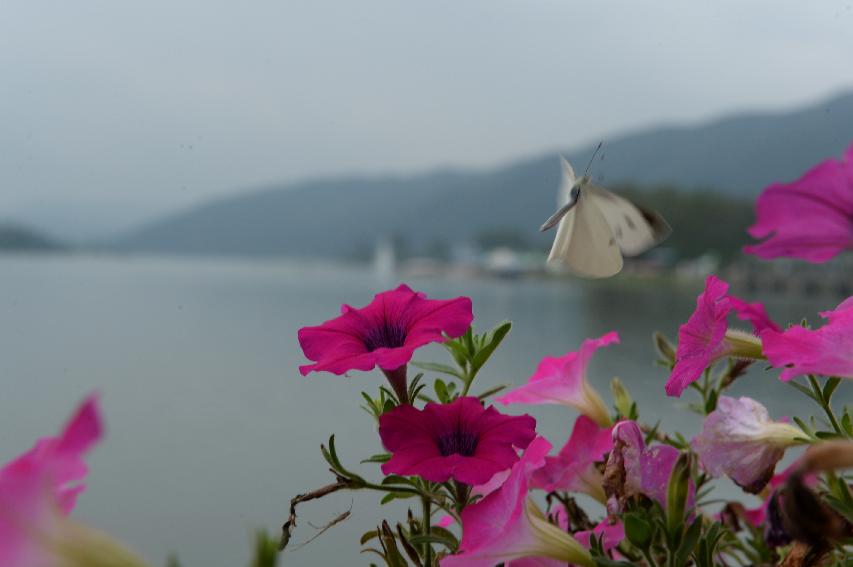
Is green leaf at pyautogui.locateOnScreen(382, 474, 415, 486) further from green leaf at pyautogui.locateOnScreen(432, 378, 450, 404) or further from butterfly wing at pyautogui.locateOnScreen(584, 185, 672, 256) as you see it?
butterfly wing at pyautogui.locateOnScreen(584, 185, 672, 256)

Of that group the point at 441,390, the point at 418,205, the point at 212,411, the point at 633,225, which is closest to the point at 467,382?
the point at 441,390

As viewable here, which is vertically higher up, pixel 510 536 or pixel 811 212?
pixel 811 212

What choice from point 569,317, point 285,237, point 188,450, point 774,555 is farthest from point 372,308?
point 285,237

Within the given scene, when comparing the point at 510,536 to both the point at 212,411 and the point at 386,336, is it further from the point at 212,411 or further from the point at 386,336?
the point at 212,411

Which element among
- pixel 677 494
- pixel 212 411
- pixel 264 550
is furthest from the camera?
pixel 212 411

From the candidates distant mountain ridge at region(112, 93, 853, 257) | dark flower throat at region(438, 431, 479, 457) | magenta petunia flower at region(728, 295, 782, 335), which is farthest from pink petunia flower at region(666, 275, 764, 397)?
distant mountain ridge at region(112, 93, 853, 257)

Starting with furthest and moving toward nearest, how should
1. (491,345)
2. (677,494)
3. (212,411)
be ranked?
(212,411) → (491,345) → (677,494)
